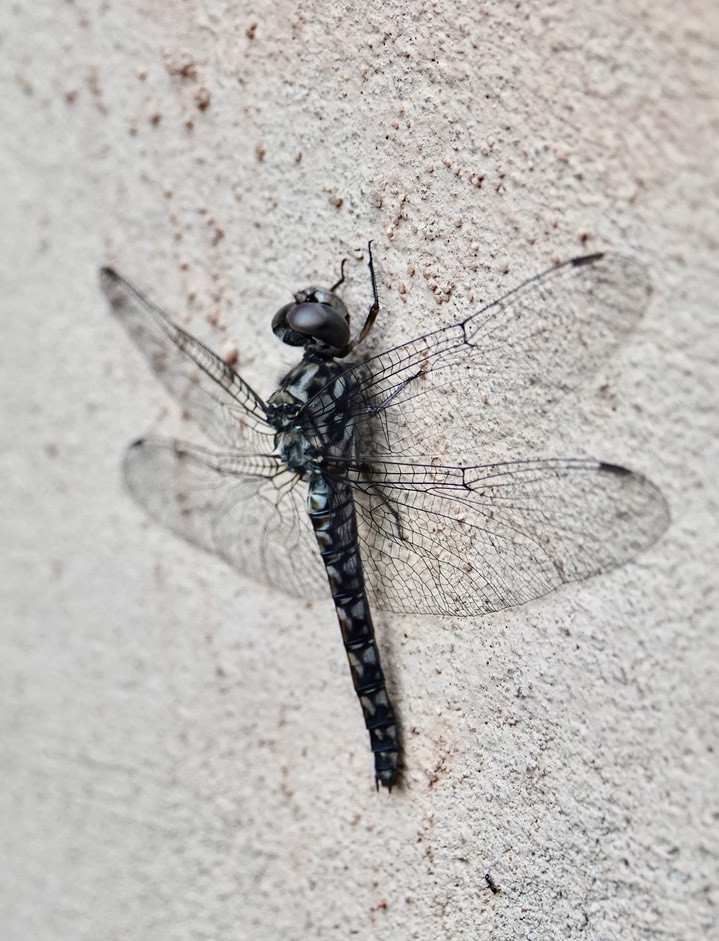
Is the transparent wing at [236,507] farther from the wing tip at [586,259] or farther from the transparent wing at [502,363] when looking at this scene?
the wing tip at [586,259]

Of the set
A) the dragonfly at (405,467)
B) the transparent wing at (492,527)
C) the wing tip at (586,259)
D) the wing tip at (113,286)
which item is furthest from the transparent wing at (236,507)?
the wing tip at (586,259)

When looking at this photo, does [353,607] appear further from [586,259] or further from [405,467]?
[586,259]

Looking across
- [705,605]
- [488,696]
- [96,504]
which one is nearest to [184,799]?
[96,504]

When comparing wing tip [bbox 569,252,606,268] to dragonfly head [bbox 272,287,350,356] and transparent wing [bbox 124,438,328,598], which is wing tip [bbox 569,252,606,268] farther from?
transparent wing [bbox 124,438,328,598]

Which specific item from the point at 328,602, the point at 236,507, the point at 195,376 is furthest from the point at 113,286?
the point at 328,602

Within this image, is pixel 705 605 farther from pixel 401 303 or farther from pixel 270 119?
pixel 270 119

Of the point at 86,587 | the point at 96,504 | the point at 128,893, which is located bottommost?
the point at 128,893

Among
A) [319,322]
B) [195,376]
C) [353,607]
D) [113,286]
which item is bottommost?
[353,607]
